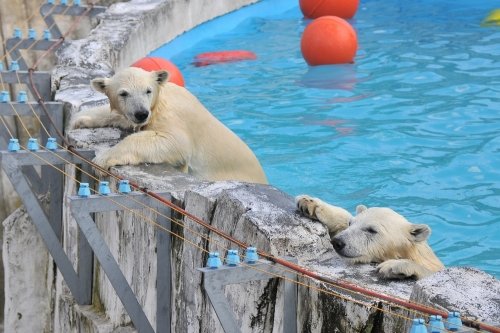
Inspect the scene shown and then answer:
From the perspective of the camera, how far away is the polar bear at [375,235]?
429 centimetres

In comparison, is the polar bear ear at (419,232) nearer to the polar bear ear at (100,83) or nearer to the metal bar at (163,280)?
the metal bar at (163,280)

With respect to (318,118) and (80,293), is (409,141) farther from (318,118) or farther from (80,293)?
(80,293)

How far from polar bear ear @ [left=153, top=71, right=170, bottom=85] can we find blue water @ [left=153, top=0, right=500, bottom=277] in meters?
2.23

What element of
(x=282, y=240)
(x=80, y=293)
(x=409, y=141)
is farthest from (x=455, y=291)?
(x=409, y=141)

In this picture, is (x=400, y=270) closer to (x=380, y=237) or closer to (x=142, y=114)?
(x=380, y=237)

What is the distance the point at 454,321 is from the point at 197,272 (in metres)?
1.76

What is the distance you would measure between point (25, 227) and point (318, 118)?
3783 mm

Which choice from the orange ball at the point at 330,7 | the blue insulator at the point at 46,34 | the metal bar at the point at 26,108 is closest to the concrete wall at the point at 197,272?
the metal bar at the point at 26,108

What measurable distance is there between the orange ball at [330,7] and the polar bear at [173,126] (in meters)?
7.55

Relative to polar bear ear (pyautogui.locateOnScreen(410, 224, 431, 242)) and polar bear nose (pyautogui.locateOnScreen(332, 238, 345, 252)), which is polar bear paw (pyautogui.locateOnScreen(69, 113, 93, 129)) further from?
polar bear ear (pyautogui.locateOnScreen(410, 224, 431, 242))

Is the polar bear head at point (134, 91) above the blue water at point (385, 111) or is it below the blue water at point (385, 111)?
above

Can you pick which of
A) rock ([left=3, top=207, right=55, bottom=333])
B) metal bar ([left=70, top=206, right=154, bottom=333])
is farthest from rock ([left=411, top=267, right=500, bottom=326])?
rock ([left=3, top=207, right=55, bottom=333])

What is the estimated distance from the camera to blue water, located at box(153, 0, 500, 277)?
25.1 ft

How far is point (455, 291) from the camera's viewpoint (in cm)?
321
